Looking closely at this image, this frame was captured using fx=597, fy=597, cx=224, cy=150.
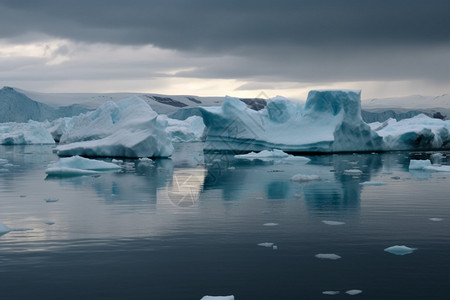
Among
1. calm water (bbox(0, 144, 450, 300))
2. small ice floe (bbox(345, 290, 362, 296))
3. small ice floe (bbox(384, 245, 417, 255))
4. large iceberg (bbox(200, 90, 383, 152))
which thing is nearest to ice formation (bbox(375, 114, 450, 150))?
large iceberg (bbox(200, 90, 383, 152))

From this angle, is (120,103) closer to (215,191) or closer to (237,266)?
(215,191)

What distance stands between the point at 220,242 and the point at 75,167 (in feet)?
38.3

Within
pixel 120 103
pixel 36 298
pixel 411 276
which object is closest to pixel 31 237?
pixel 36 298

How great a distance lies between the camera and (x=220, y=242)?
6738 millimetres

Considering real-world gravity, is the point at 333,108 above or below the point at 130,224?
above

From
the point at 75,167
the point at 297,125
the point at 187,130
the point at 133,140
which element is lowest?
the point at 75,167

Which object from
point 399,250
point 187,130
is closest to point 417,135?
point 187,130

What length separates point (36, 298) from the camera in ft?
15.3

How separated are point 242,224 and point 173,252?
1.91 m

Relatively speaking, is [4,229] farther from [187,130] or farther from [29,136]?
[187,130]

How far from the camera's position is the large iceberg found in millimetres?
27891

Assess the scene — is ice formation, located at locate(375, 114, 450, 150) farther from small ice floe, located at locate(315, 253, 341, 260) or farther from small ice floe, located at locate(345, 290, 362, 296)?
small ice floe, located at locate(345, 290, 362, 296)

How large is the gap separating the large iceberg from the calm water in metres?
15.3

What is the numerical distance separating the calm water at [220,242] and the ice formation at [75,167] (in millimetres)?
3772
